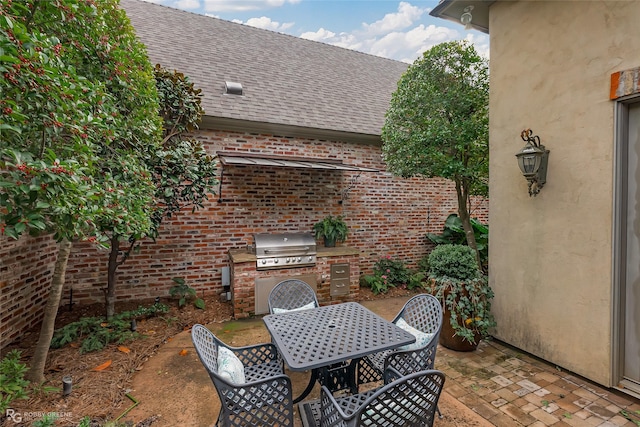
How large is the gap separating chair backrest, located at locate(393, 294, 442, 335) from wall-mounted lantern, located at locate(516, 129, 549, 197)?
1.81 metres

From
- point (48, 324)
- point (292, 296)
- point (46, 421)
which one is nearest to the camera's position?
point (46, 421)

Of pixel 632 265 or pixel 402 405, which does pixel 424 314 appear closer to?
pixel 402 405

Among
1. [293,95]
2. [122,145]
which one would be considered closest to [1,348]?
[122,145]

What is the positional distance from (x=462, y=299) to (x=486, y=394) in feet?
3.34

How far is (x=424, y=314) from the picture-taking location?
2906 mm

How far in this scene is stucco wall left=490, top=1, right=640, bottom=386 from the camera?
9.12 feet

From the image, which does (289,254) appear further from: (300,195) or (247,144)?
(247,144)

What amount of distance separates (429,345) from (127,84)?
3.85 meters

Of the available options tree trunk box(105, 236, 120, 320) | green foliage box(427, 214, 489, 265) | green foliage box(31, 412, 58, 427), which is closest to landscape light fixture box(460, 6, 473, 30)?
green foliage box(427, 214, 489, 265)

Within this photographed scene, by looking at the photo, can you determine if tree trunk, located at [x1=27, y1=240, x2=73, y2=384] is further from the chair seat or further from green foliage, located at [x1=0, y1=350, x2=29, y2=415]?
the chair seat

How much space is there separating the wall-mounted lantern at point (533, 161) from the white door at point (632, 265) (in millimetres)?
654

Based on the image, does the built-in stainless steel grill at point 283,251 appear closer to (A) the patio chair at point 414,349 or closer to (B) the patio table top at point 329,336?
(B) the patio table top at point 329,336

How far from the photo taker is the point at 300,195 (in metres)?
5.98

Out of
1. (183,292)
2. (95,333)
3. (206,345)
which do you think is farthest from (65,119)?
(183,292)
